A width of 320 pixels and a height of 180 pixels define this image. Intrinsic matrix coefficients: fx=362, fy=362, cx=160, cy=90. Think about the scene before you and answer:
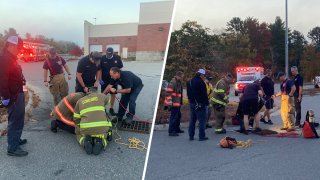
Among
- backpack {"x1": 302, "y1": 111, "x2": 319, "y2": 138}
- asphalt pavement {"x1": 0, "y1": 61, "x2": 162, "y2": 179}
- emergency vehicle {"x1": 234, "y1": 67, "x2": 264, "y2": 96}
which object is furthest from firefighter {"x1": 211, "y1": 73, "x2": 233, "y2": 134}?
asphalt pavement {"x1": 0, "y1": 61, "x2": 162, "y2": 179}

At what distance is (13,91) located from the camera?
4.82ft

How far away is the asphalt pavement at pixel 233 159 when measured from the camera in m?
2.68

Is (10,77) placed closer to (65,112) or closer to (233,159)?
(65,112)

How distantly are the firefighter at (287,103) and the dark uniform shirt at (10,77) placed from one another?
3.34 metres

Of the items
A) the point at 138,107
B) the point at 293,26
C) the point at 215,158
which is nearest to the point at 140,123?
the point at 138,107

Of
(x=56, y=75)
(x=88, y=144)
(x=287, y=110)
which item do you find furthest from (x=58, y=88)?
(x=287, y=110)

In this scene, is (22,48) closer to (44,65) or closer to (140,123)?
(44,65)

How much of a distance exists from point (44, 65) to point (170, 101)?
927mm

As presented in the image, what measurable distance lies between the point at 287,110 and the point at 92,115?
3.41m

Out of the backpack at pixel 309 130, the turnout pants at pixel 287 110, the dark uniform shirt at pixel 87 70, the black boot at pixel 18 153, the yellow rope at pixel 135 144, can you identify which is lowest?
the backpack at pixel 309 130

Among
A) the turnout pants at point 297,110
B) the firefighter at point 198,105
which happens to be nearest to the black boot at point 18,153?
the firefighter at point 198,105

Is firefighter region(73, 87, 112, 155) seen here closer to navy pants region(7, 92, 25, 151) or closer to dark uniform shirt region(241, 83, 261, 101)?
navy pants region(7, 92, 25, 151)

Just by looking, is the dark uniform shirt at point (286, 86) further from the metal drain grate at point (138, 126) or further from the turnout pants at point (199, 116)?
the metal drain grate at point (138, 126)

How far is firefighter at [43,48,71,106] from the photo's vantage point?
59.6 inches
